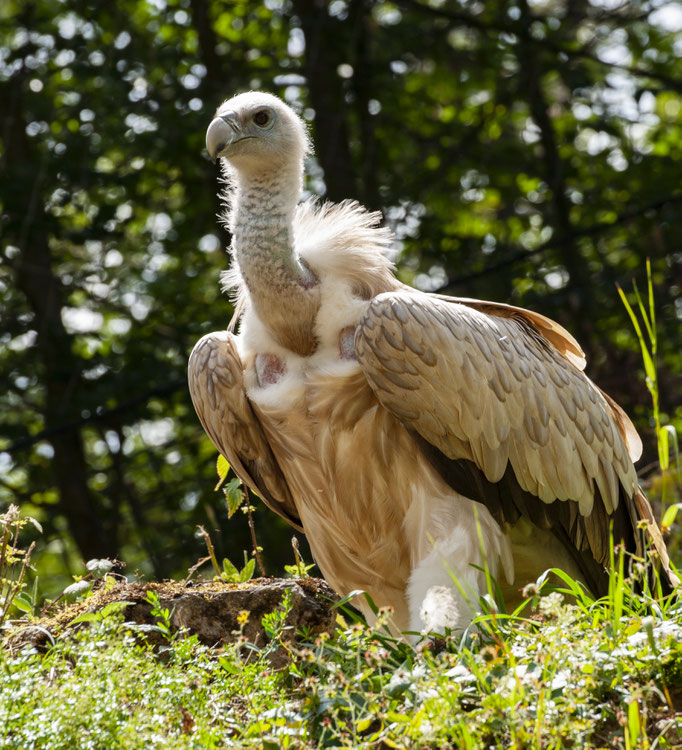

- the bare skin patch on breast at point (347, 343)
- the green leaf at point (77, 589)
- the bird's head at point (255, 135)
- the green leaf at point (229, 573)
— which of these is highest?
the bird's head at point (255, 135)

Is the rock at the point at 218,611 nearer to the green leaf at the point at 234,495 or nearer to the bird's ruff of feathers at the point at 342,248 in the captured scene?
the green leaf at the point at 234,495

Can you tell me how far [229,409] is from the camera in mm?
4828

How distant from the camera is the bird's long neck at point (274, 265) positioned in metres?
4.61

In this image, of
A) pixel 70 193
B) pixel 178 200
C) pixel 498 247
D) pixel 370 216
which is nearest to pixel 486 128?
pixel 498 247

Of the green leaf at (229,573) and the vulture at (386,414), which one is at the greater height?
the vulture at (386,414)

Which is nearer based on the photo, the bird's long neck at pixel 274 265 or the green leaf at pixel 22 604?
the green leaf at pixel 22 604

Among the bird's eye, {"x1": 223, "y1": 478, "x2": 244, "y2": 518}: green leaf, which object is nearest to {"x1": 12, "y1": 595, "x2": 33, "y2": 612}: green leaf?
{"x1": 223, "y1": 478, "x2": 244, "y2": 518}: green leaf

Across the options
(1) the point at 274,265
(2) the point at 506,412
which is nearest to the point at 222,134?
(1) the point at 274,265

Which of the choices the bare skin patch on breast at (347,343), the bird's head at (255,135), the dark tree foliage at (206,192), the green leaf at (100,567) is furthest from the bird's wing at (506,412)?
the dark tree foliage at (206,192)

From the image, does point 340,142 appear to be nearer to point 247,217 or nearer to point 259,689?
point 247,217

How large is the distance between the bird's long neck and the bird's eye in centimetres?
21

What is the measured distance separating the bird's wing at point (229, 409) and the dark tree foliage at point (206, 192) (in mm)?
3813

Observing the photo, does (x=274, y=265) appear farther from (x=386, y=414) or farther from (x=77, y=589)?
(x=77, y=589)

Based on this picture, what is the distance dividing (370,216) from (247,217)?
705 millimetres
